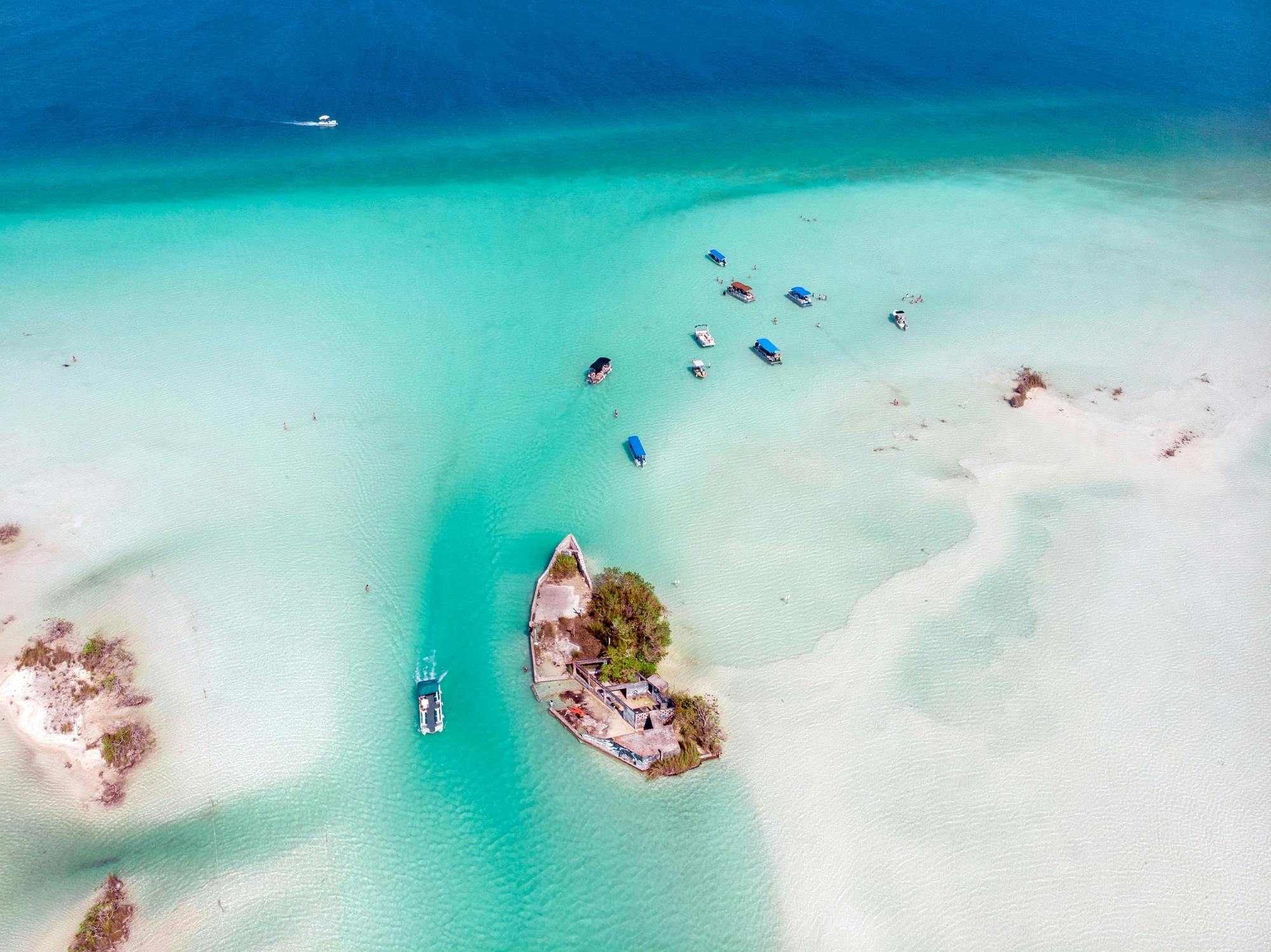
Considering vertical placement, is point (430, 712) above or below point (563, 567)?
below

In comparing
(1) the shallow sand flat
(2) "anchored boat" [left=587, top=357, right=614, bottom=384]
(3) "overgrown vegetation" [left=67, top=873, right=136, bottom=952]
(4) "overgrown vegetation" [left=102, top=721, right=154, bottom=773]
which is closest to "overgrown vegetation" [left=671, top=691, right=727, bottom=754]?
(1) the shallow sand flat

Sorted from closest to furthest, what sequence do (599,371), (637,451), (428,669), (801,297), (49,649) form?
(49,649) < (428,669) < (637,451) < (599,371) < (801,297)

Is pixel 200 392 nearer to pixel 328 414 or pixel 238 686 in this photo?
pixel 328 414

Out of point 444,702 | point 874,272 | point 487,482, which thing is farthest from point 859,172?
point 444,702

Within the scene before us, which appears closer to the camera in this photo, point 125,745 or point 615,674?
point 125,745

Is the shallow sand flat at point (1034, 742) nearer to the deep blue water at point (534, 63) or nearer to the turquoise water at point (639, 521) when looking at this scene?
the turquoise water at point (639, 521)

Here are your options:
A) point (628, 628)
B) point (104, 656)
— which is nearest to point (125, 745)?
point (104, 656)

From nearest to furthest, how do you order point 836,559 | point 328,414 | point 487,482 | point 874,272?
point 836,559 < point 487,482 < point 328,414 < point 874,272

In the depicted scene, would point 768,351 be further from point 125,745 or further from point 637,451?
point 125,745
